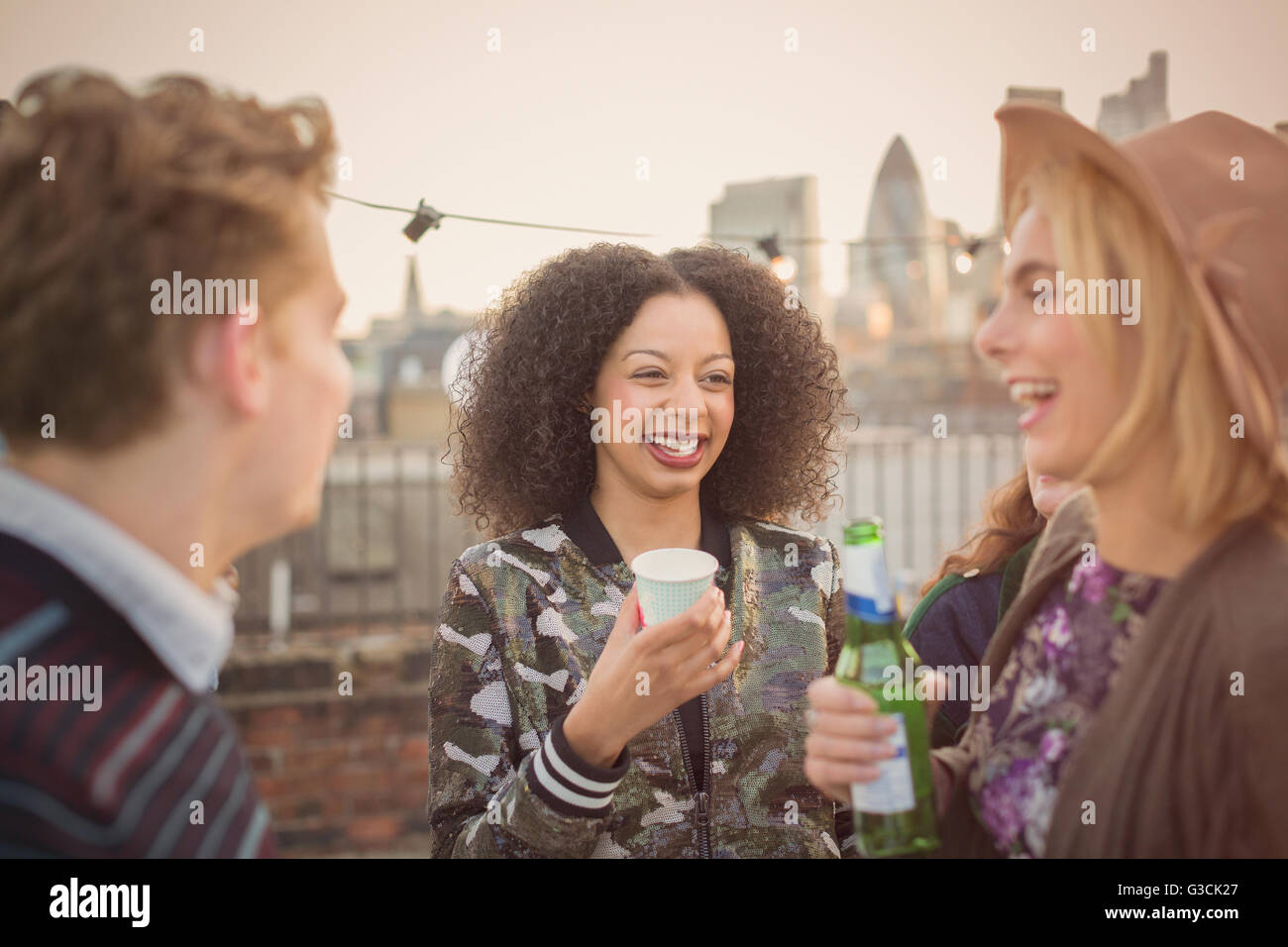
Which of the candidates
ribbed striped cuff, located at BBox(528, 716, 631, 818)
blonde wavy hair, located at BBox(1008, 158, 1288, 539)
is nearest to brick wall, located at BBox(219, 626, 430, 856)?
ribbed striped cuff, located at BBox(528, 716, 631, 818)

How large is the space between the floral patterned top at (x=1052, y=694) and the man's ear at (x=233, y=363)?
111 centimetres

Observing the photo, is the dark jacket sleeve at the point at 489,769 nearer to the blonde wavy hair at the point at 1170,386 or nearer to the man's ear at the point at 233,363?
the man's ear at the point at 233,363

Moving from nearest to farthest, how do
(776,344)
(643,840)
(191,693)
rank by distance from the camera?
(191,693) → (643,840) → (776,344)

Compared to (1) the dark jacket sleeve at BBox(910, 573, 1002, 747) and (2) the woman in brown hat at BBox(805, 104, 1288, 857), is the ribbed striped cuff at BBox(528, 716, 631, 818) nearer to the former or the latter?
(2) the woman in brown hat at BBox(805, 104, 1288, 857)

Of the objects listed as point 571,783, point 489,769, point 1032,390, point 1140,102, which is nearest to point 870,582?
point 1032,390

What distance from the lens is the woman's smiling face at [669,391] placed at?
1.92 m

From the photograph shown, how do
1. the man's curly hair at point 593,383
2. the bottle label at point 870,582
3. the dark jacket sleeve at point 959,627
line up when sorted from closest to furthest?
the bottle label at point 870,582
the dark jacket sleeve at point 959,627
the man's curly hair at point 593,383

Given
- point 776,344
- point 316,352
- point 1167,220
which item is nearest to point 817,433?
point 776,344

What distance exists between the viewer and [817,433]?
8.14ft

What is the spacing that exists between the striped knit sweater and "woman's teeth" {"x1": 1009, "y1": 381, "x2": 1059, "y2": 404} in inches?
43.7

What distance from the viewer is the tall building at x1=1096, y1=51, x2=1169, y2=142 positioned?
304 centimetres

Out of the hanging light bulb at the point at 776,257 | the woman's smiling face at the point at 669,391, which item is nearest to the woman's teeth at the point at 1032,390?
the woman's smiling face at the point at 669,391

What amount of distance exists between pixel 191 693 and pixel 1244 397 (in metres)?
1.25
